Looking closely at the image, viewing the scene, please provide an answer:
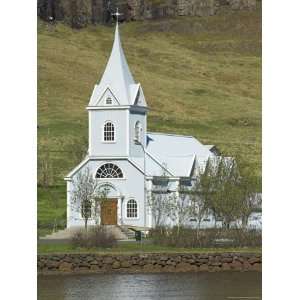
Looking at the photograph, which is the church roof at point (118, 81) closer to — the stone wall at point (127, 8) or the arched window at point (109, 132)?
→ the arched window at point (109, 132)

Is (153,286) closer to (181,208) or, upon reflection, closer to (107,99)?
(181,208)

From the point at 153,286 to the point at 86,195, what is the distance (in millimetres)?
2101

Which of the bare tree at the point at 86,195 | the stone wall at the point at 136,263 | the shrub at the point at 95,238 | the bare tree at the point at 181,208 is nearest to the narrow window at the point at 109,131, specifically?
the bare tree at the point at 86,195

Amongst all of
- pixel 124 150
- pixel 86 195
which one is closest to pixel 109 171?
pixel 124 150

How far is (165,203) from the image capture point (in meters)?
15.5

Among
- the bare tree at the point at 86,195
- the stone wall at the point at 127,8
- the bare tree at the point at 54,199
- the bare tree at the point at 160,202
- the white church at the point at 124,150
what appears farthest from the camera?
the white church at the point at 124,150

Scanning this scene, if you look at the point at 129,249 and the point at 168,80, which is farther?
the point at 168,80

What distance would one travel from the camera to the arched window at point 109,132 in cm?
1599

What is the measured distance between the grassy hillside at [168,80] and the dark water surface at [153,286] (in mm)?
1296

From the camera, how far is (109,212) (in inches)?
613

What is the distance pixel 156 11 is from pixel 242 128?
211 cm
